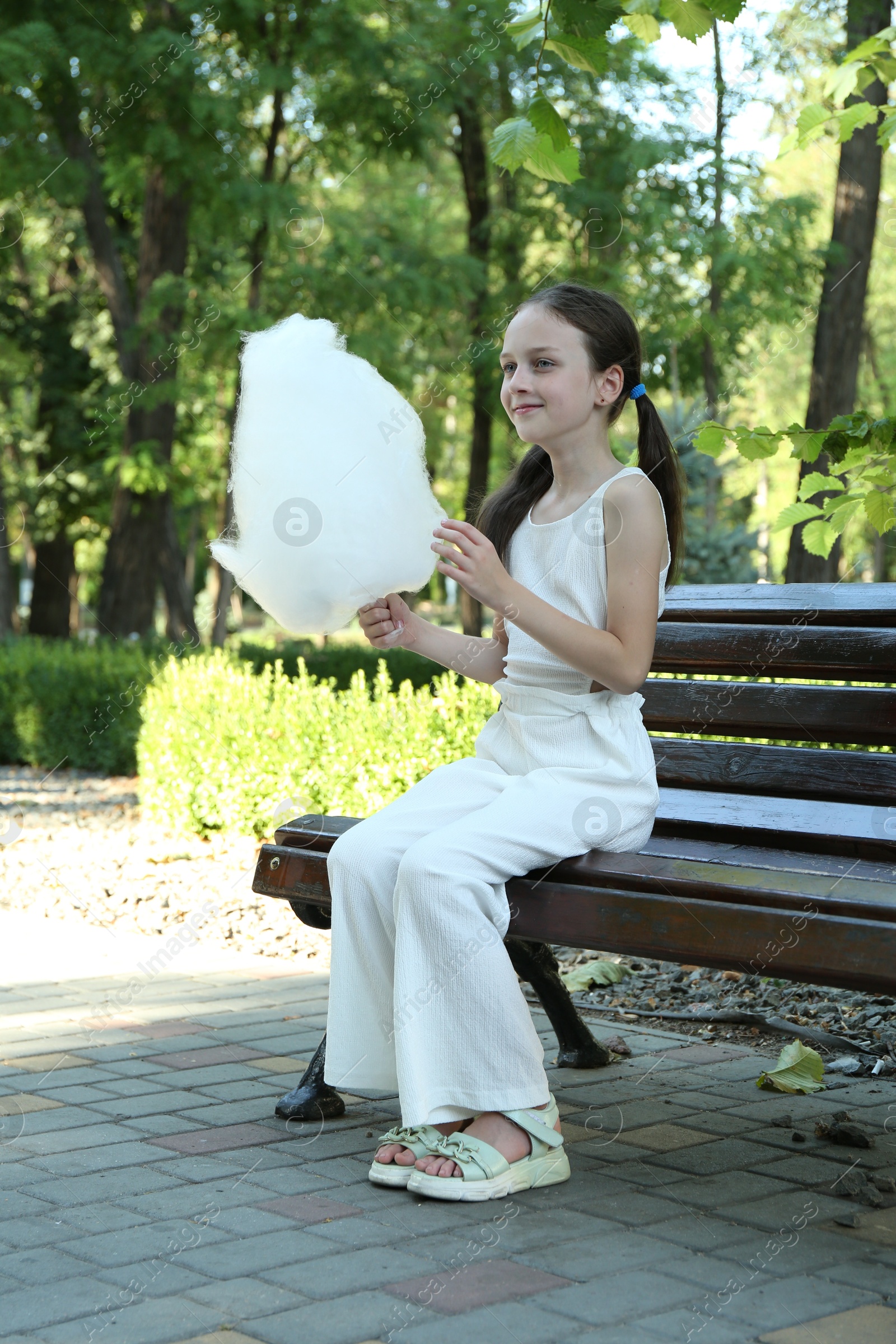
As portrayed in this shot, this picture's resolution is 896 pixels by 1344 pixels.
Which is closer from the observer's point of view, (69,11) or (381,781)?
(381,781)

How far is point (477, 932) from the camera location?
254cm

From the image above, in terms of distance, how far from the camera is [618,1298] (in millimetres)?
2080

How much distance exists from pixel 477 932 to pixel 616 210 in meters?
11.9

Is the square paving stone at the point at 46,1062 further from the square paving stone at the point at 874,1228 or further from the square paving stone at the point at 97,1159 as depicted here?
the square paving stone at the point at 874,1228

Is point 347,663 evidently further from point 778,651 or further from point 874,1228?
A: point 874,1228

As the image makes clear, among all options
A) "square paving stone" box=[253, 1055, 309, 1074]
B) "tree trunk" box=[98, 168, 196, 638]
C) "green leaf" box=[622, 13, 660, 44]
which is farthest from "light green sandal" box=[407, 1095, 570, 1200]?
"tree trunk" box=[98, 168, 196, 638]

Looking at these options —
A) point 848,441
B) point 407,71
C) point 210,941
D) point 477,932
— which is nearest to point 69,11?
point 407,71

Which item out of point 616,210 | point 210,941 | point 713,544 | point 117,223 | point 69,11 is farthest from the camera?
point 117,223

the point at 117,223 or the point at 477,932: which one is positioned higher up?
the point at 117,223

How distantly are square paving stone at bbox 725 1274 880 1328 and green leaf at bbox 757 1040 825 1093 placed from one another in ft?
3.62

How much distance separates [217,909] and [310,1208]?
2.86 metres

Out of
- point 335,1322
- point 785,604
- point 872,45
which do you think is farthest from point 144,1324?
point 872,45

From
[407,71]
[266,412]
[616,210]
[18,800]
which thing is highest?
[407,71]

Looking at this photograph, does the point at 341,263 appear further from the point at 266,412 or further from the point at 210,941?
the point at 266,412
